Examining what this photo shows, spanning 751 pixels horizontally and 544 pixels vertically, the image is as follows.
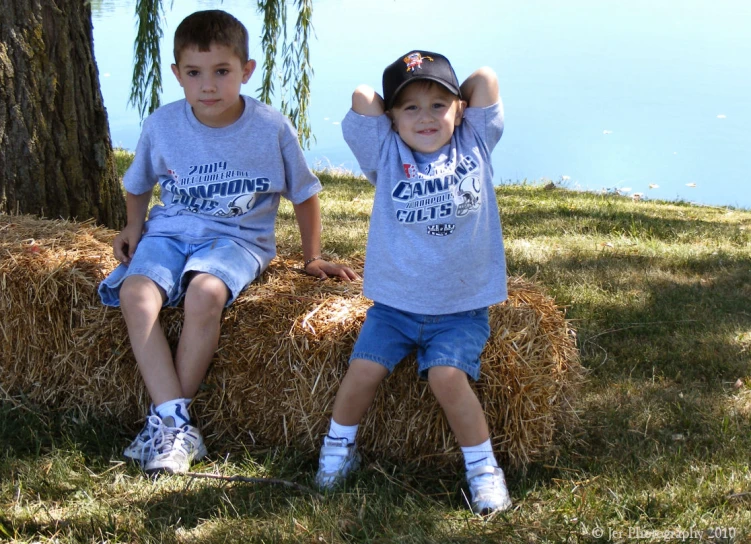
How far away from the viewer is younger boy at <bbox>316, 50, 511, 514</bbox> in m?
2.72

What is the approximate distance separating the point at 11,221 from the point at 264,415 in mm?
1589

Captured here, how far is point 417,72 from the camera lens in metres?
2.73

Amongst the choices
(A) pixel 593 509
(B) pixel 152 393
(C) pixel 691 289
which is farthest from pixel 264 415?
(C) pixel 691 289

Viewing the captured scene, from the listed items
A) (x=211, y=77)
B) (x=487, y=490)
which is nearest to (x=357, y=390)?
(x=487, y=490)

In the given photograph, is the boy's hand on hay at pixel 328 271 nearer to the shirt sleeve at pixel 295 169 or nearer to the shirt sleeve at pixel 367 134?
the shirt sleeve at pixel 295 169

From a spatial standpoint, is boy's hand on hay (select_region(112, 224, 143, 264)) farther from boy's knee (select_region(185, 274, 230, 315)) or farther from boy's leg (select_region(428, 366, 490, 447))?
boy's leg (select_region(428, 366, 490, 447))

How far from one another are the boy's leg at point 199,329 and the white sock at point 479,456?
3.29ft

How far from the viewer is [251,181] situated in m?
3.23

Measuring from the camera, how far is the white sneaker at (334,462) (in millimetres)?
2758

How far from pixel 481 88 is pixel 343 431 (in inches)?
49.7

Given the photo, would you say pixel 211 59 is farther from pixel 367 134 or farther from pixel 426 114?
pixel 426 114

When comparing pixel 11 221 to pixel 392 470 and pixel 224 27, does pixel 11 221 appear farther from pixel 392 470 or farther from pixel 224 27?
pixel 392 470

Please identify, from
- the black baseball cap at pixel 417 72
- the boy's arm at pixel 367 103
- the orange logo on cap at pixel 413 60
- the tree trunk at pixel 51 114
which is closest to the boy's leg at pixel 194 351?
the boy's arm at pixel 367 103

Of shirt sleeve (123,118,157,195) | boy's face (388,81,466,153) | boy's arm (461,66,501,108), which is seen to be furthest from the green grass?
boy's arm (461,66,501,108)
